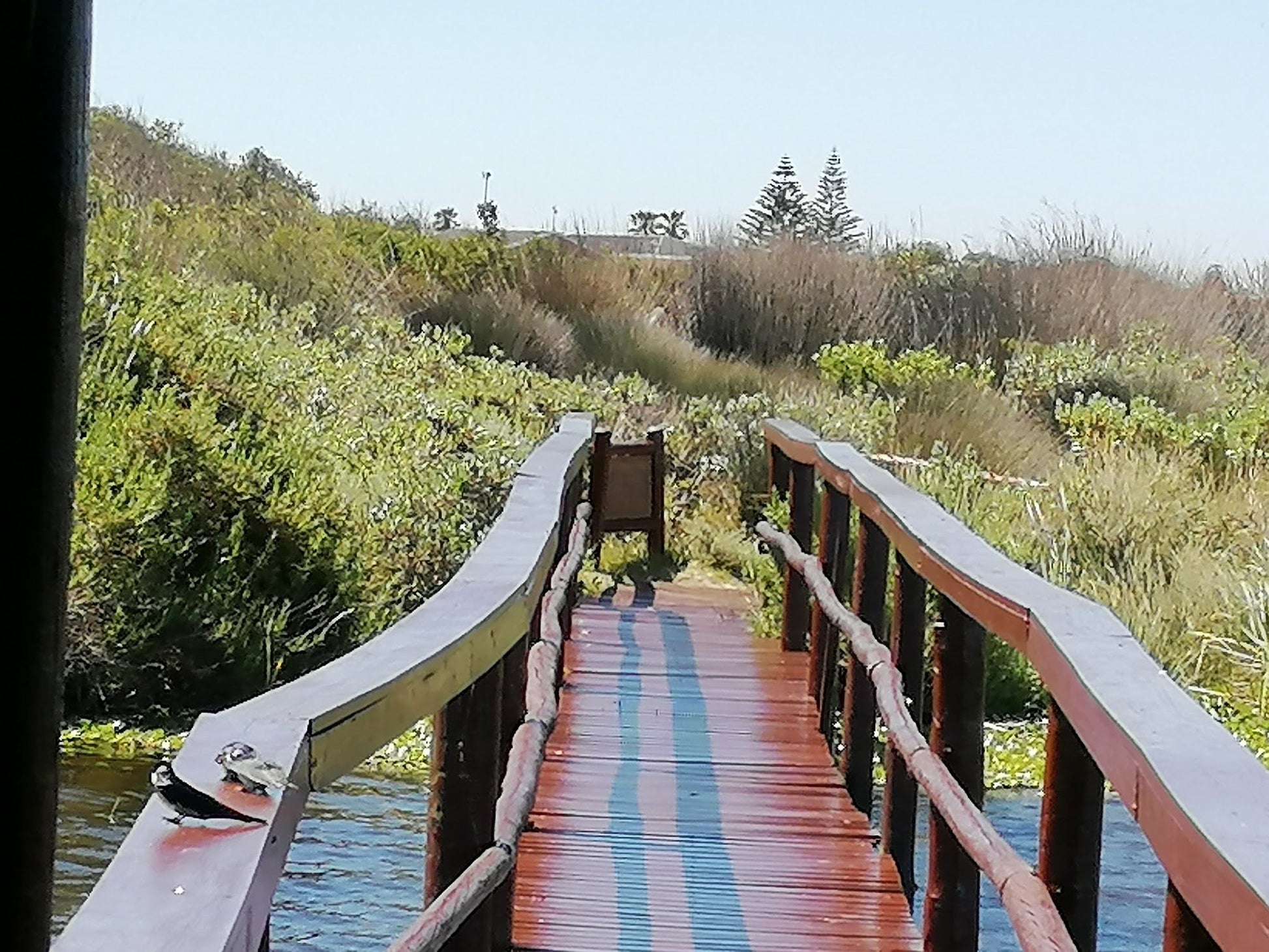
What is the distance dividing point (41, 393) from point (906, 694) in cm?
315

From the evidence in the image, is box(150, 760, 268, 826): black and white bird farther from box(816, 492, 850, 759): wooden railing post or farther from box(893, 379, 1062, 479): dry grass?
box(893, 379, 1062, 479): dry grass

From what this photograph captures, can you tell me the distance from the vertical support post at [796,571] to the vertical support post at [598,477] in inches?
92.8

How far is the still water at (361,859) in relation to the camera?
5.64m

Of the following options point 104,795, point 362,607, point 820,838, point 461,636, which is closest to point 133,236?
point 362,607

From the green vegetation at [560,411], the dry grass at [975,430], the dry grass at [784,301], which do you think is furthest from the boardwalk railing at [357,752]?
the dry grass at [784,301]

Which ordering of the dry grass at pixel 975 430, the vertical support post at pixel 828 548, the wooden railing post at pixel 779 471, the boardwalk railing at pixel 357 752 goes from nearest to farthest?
the boardwalk railing at pixel 357 752
the vertical support post at pixel 828 548
the wooden railing post at pixel 779 471
the dry grass at pixel 975 430

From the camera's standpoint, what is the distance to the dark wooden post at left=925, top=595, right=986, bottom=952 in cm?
312

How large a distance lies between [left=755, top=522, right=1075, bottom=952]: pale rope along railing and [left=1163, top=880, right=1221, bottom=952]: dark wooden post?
0.44 m

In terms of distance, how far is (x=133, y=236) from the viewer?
12.8 meters

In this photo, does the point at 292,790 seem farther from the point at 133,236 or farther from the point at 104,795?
the point at 133,236

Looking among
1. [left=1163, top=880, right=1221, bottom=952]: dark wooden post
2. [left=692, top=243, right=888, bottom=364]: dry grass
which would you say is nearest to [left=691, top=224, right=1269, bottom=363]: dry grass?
[left=692, top=243, right=888, bottom=364]: dry grass

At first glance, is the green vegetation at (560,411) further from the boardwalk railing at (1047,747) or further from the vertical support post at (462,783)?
the vertical support post at (462,783)

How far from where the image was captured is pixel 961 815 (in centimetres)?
248

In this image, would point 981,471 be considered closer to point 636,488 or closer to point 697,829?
point 636,488
